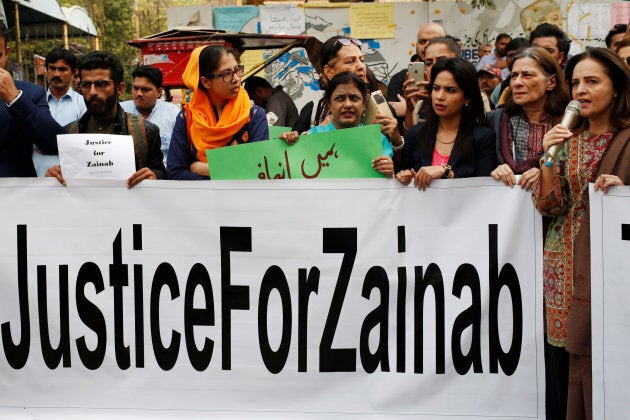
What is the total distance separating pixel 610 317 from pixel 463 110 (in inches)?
52.1

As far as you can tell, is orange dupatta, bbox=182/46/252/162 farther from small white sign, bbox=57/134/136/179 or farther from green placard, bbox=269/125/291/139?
green placard, bbox=269/125/291/139

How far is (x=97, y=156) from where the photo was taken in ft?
14.3

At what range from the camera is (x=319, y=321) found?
4.25 meters

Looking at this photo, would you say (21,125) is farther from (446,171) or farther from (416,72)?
(416,72)

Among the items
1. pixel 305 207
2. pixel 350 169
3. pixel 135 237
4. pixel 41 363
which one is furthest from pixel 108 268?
pixel 350 169

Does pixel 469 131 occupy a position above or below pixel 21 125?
below

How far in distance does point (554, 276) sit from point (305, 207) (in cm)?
120

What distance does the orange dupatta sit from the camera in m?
4.75

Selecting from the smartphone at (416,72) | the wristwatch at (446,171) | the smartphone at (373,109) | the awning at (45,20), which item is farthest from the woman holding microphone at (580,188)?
the awning at (45,20)

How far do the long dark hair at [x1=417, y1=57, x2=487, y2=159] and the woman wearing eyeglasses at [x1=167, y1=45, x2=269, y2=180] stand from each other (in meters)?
0.90

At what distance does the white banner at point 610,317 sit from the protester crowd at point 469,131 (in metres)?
0.05

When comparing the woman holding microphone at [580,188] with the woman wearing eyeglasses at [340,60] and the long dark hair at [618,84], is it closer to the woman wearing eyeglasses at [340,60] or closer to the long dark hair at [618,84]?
the long dark hair at [618,84]

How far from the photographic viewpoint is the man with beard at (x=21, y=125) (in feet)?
14.8

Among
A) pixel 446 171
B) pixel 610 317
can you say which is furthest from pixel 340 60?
pixel 610 317
